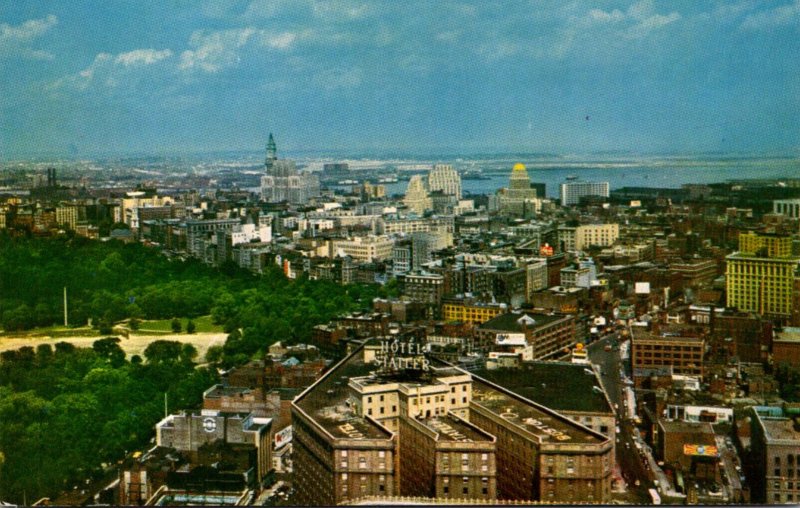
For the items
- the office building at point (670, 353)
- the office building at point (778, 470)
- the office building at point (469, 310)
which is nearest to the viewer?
the office building at point (778, 470)

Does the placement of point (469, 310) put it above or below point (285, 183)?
below

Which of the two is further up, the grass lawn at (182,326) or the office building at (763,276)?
the office building at (763,276)

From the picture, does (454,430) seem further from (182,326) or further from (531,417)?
(182,326)

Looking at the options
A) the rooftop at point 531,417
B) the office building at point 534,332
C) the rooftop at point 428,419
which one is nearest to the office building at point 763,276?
the office building at point 534,332

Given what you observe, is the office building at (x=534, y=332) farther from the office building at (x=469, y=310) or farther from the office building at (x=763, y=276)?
the office building at (x=763, y=276)

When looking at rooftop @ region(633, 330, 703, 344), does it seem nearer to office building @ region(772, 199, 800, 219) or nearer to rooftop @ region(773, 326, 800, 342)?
rooftop @ region(773, 326, 800, 342)

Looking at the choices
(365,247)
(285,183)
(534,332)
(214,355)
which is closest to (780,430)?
(534,332)

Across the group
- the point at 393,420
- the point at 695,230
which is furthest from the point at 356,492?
the point at 695,230
